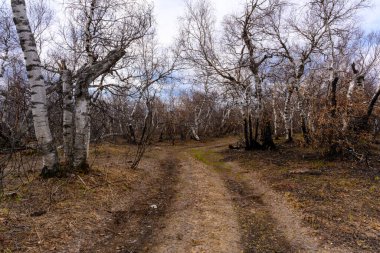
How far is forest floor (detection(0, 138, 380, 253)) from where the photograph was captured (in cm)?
567

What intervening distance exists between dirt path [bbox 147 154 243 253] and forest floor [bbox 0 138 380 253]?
19 millimetres

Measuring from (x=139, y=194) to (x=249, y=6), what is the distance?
44.0 ft

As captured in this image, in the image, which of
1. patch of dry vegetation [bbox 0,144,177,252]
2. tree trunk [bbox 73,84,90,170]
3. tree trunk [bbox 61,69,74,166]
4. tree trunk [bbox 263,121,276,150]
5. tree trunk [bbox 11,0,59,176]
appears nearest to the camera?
patch of dry vegetation [bbox 0,144,177,252]

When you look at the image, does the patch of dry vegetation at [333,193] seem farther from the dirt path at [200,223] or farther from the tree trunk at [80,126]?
the tree trunk at [80,126]

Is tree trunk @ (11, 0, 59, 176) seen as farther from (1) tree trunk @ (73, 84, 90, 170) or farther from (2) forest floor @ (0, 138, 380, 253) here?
(1) tree trunk @ (73, 84, 90, 170)

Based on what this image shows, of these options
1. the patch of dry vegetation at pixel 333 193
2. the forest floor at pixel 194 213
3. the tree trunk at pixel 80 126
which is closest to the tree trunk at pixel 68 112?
the tree trunk at pixel 80 126

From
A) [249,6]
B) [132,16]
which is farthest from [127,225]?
[249,6]

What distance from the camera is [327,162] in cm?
1384

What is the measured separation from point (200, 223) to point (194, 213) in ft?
2.30

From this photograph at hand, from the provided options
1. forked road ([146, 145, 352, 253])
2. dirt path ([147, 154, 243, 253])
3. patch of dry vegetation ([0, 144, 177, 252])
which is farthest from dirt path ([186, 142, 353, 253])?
patch of dry vegetation ([0, 144, 177, 252])

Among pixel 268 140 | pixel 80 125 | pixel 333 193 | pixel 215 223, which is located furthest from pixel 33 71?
pixel 268 140

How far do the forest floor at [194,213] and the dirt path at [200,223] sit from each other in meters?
0.02

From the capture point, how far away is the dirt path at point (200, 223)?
5625 mm

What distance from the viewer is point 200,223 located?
6.78m
